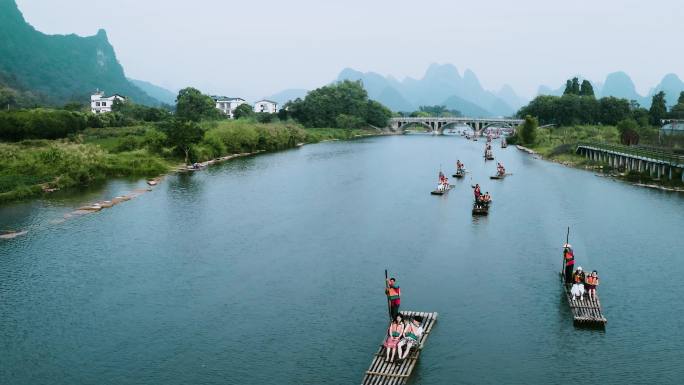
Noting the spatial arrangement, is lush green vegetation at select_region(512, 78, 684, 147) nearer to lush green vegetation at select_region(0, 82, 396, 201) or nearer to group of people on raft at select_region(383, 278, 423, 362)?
lush green vegetation at select_region(0, 82, 396, 201)

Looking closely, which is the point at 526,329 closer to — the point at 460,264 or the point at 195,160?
the point at 460,264

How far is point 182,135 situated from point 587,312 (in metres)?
74.3

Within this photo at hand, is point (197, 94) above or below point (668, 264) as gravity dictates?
above

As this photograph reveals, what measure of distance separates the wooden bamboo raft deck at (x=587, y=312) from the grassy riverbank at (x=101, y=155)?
176 ft

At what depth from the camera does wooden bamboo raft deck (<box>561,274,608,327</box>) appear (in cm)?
2947

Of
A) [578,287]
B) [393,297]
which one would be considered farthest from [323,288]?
[578,287]

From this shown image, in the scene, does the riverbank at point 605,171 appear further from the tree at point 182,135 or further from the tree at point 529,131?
the tree at point 182,135

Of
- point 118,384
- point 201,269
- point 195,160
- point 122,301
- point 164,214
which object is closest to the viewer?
point 118,384

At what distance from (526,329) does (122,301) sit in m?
21.9

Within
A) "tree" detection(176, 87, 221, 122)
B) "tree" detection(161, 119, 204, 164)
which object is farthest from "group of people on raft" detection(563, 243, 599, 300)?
"tree" detection(176, 87, 221, 122)

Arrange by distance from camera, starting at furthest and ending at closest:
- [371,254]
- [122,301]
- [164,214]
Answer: [164,214]
[371,254]
[122,301]

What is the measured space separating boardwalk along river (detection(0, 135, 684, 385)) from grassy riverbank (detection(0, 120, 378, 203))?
7221mm

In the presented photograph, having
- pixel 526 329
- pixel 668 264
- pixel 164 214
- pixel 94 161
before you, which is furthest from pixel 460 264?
pixel 94 161

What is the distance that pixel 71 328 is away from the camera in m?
30.1
